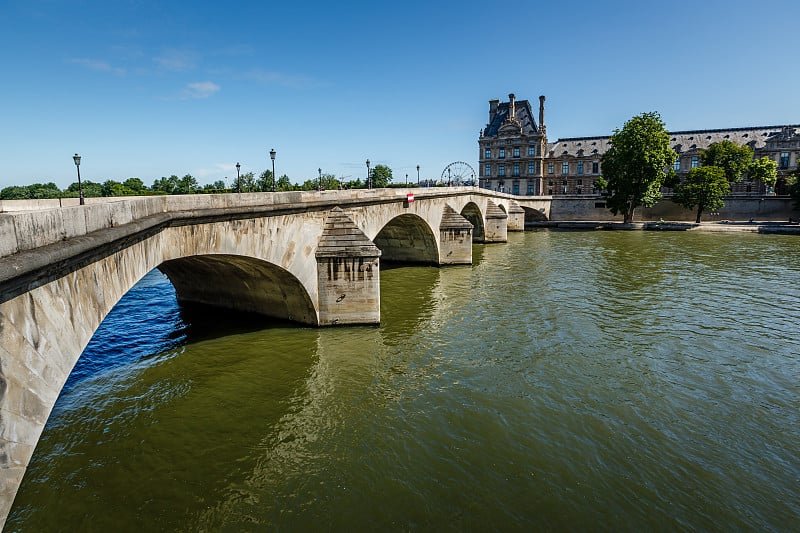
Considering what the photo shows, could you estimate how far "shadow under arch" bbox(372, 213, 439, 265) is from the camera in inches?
1254

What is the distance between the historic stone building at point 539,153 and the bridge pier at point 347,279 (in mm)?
72943

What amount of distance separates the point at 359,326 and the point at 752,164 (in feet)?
243

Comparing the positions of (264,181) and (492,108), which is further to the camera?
(492,108)

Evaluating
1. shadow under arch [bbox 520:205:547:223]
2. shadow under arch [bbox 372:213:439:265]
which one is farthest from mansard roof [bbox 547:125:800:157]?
shadow under arch [bbox 372:213:439:265]

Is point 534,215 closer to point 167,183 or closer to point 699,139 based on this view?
point 699,139

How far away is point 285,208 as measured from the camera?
51.4 feet

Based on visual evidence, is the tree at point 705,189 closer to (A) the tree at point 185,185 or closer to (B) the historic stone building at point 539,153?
(B) the historic stone building at point 539,153

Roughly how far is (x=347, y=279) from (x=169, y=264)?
6832 millimetres

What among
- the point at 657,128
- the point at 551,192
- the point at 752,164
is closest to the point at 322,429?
the point at 657,128

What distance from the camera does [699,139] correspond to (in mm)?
81125

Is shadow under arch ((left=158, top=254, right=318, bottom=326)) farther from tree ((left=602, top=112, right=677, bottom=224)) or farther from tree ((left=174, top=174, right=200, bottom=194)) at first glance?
tree ((left=602, top=112, right=677, bottom=224))

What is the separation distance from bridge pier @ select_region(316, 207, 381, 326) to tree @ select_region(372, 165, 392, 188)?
74.4 metres

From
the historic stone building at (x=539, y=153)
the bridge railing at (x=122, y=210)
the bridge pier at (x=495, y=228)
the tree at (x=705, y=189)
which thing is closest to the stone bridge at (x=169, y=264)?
the bridge railing at (x=122, y=210)

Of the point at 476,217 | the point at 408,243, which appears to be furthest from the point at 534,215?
the point at 408,243
